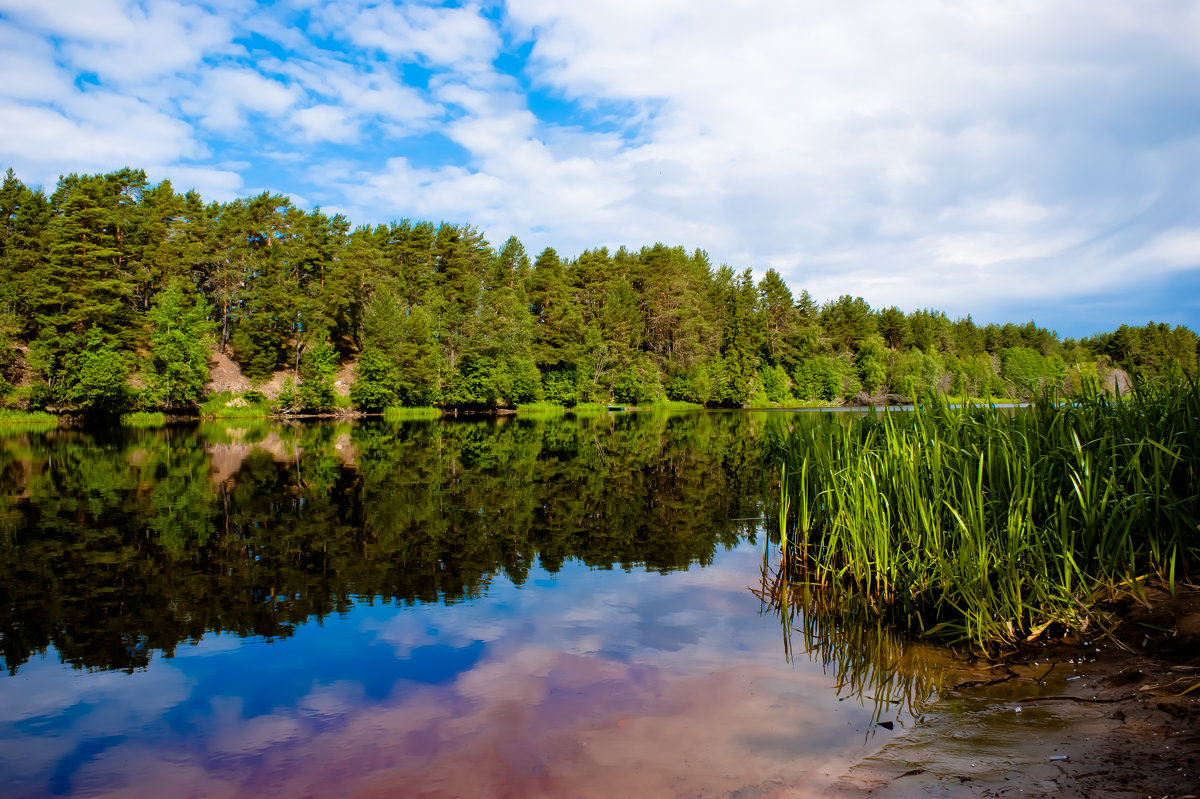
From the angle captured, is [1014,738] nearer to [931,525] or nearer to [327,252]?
[931,525]

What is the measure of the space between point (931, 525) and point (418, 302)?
7364 cm

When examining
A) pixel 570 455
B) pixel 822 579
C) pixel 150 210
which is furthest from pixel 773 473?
pixel 150 210

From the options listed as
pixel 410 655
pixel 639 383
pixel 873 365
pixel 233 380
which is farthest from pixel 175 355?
pixel 873 365

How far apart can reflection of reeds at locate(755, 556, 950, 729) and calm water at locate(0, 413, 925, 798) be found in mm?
48

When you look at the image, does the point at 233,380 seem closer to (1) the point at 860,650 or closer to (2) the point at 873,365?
(1) the point at 860,650

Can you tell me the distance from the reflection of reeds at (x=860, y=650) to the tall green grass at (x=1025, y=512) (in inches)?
11.9

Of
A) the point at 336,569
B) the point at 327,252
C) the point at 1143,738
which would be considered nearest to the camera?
the point at 1143,738

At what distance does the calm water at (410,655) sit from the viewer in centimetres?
469

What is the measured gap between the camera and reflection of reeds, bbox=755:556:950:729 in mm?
5512

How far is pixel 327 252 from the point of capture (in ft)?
229

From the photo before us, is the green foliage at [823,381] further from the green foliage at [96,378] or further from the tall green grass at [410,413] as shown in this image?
the green foliage at [96,378]

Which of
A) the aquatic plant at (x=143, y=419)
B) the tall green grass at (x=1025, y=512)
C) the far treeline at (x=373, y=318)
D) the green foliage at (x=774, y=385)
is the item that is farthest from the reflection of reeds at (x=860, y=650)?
the green foliage at (x=774, y=385)

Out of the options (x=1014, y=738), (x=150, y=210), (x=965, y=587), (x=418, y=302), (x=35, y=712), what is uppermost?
(x=150, y=210)

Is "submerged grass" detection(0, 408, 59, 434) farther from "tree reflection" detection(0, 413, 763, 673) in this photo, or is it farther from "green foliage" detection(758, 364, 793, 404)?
"green foliage" detection(758, 364, 793, 404)
